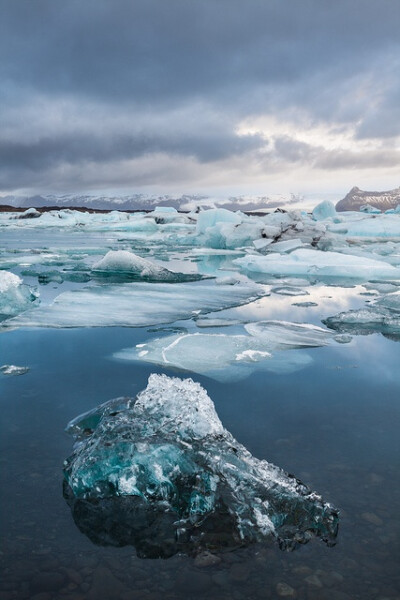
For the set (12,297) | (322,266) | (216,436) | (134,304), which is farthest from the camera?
(322,266)

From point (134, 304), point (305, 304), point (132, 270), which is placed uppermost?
point (132, 270)

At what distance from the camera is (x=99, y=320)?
402 cm

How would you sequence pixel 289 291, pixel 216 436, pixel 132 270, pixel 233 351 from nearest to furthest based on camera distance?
pixel 216 436, pixel 233 351, pixel 289 291, pixel 132 270

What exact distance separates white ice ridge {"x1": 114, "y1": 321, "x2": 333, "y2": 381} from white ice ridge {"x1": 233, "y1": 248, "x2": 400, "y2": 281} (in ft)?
13.4

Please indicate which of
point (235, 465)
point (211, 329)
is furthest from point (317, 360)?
point (235, 465)

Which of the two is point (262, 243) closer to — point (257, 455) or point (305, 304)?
point (305, 304)

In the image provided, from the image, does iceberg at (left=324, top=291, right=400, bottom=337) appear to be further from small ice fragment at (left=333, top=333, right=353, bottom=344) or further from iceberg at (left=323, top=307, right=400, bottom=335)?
small ice fragment at (left=333, top=333, right=353, bottom=344)

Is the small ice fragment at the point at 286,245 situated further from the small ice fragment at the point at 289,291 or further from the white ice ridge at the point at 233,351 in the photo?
the white ice ridge at the point at 233,351

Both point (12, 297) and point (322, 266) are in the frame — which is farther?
point (322, 266)

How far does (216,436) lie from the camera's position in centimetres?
167

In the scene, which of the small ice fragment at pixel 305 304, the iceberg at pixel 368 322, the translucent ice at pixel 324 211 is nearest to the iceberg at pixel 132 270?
the small ice fragment at pixel 305 304

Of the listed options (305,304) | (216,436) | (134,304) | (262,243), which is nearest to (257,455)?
(216,436)

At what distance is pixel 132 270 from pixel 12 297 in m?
2.80

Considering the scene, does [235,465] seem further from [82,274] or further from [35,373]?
[82,274]
